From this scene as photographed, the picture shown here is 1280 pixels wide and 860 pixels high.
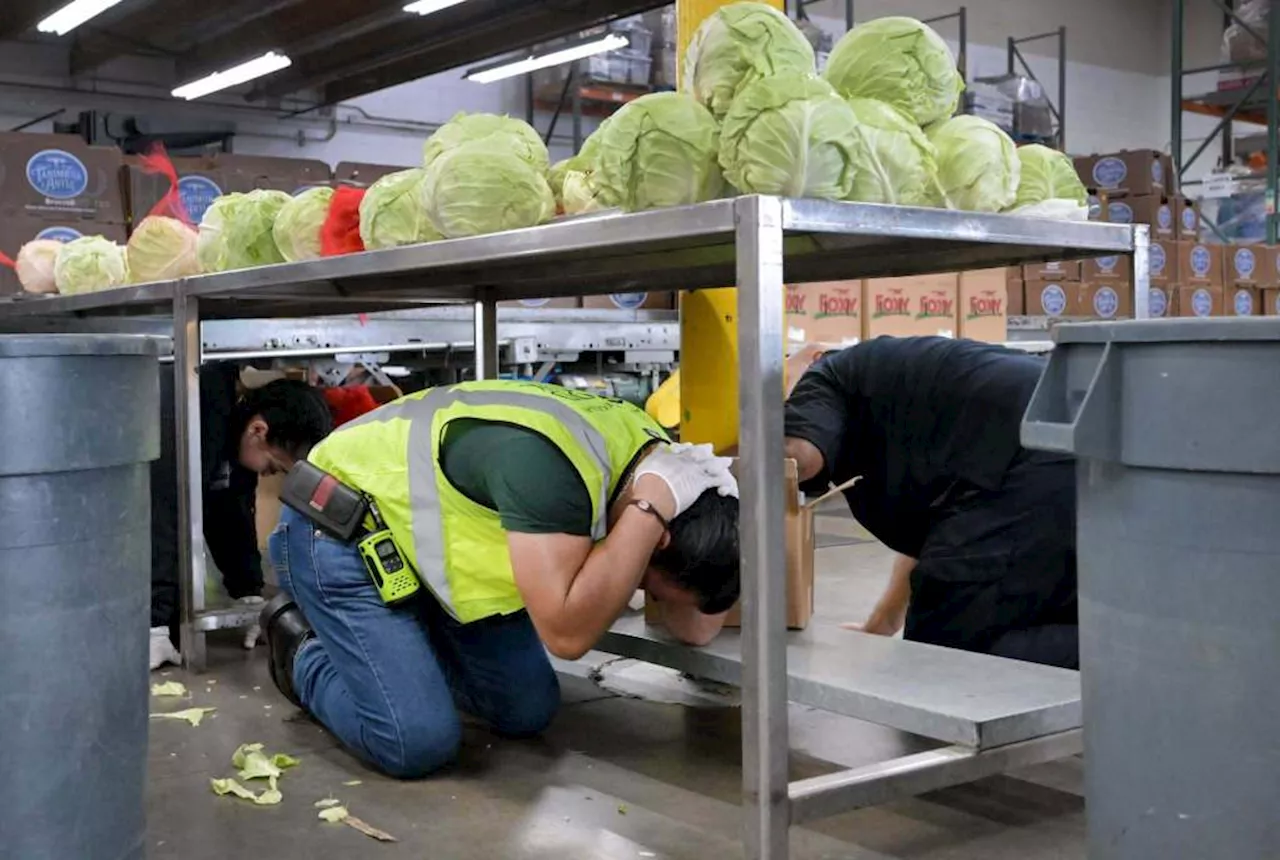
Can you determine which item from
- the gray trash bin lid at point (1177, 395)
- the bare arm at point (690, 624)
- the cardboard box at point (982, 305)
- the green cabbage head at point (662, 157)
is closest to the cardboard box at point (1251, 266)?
the cardboard box at point (982, 305)

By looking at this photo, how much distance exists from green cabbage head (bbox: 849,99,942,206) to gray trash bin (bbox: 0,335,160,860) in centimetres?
109

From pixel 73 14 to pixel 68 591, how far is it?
816 cm

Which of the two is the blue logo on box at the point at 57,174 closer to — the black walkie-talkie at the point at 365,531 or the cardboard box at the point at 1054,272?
the black walkie-talkie at the point at 365,531

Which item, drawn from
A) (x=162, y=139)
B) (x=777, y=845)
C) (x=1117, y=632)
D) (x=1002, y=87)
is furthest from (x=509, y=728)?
(x=1002, y=87)

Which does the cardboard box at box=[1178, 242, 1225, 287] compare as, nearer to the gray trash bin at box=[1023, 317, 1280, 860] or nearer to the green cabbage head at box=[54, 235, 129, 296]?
the green cabbage head at box=[54, 235, 129, 296]

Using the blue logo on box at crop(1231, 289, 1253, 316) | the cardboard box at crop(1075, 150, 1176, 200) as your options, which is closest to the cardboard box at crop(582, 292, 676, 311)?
the cardboard box at crop(1075, 150, 1176, 200)

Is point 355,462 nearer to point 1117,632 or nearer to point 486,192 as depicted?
point 486,192

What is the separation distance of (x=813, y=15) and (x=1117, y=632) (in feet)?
37.6

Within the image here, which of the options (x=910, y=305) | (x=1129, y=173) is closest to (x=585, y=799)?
(x=910, y=305)

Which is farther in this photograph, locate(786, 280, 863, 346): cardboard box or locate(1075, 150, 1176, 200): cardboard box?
locate(1075, 150, 1176, 200): cardboard box

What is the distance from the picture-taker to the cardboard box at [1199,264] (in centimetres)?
865

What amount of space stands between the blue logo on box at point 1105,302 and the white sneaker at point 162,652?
21.1ft

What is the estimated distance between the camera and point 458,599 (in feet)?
8.38

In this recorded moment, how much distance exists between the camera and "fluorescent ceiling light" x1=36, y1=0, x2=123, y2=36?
8.29 metres
